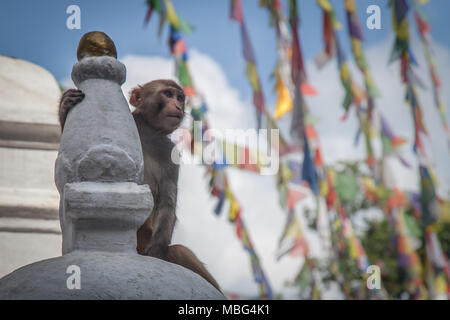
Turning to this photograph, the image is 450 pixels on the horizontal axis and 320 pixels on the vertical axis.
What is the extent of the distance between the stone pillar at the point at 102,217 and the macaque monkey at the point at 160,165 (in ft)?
1.49

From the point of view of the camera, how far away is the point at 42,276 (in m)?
2.00

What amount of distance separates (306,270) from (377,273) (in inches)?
147

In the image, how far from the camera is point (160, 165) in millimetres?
3508

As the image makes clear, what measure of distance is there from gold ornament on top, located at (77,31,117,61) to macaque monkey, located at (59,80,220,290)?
1.14 ft

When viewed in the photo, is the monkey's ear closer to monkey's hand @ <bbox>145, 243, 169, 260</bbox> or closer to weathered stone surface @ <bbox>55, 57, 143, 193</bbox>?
monkey's hand @ <bbox>145, 243, 169, 260</bbox>

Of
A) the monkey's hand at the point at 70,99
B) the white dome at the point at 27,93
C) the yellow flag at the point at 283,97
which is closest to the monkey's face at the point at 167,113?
the white dome at the point at 27,93

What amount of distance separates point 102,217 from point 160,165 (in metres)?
1.36

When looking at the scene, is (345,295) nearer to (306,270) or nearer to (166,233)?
(306,270)

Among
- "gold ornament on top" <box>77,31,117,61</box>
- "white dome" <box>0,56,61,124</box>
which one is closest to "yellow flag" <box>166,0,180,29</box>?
"white dome" <box>0,56,61,124</box>

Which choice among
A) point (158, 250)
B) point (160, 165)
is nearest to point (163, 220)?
point (158, 250)

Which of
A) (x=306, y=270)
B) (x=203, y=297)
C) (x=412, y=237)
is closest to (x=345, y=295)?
(x=306, y=270)

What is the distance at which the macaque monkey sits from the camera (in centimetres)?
317

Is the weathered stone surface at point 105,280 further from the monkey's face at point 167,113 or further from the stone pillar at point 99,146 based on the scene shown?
the monkey's face at point 167,113

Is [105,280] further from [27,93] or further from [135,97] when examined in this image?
[27,93]
